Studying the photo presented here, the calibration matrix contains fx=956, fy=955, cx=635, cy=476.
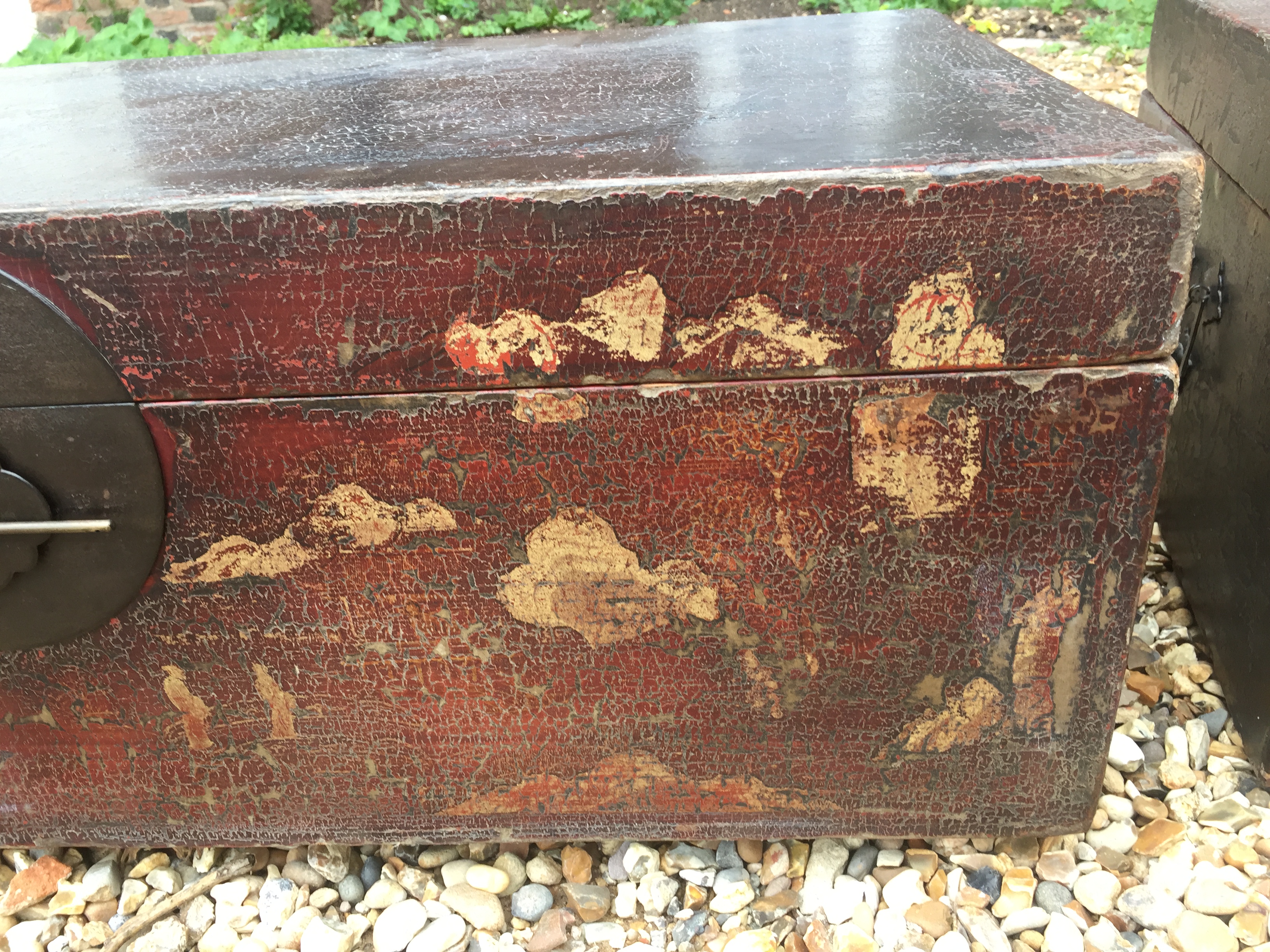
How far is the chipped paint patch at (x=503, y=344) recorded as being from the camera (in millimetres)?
774

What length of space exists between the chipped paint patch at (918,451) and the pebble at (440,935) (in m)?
0.64

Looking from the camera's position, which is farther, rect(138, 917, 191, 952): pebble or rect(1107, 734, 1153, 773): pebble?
rect(1107, 734, 1153, 773): pebble

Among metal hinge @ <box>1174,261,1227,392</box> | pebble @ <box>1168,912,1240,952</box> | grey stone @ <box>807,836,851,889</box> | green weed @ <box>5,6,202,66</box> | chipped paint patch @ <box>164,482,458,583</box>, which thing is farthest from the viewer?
green weed @ <box>5,6,202,66</box>

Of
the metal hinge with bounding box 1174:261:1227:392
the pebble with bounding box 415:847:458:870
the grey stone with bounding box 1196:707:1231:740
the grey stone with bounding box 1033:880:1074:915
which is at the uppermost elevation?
the metal hinge with bounding box 1174:261:1227:392

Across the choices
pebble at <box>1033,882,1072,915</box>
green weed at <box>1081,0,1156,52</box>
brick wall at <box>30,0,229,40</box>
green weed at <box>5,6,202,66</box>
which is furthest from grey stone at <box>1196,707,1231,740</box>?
brick wall at <box>30,0,229,40</box>

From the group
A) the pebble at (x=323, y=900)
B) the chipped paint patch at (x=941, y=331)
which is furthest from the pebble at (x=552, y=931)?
the chipped paint patch at (x=941, y=331)

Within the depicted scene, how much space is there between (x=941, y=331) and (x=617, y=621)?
1.29ft

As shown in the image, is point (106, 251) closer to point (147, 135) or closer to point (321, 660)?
point (147, 135)

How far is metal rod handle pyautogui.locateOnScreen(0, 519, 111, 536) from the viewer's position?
32.3 inches

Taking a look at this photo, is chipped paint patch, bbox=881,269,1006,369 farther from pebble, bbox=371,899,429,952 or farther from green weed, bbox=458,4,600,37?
green weed, bbox=458,4,600,37

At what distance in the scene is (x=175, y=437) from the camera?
0.83 meters

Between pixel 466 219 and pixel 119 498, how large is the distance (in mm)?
403

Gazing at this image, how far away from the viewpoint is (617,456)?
2.72 ft

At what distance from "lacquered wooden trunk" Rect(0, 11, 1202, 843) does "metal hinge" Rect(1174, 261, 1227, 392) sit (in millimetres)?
523
